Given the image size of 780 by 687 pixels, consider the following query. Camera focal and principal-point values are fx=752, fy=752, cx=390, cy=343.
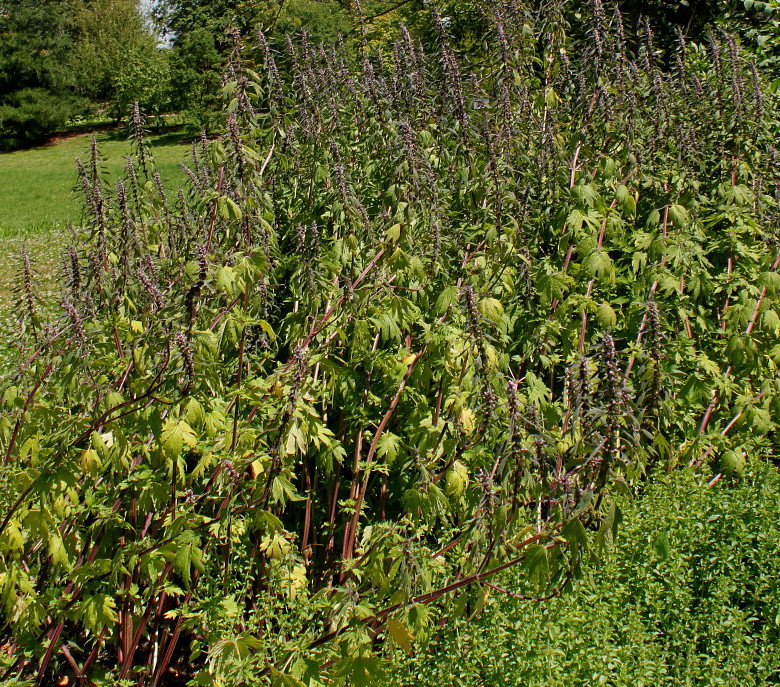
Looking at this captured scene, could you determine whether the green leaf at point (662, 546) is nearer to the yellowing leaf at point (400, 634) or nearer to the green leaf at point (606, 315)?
the green leaf at point (606, 315)

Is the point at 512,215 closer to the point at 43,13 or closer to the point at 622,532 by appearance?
the point at 622,532

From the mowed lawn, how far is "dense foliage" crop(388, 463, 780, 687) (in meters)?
2.13

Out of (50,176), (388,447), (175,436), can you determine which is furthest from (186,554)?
(50,176)

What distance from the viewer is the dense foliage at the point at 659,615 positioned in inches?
99.5

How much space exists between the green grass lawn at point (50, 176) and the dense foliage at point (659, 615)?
9.47 feet

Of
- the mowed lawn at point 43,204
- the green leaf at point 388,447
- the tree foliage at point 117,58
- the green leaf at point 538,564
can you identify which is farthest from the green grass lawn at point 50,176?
the green leaf at point 538,564

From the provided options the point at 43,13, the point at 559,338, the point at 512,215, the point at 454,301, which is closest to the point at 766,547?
the point at 559,338

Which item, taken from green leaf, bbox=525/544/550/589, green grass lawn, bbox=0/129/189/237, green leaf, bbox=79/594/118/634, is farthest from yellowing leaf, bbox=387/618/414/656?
green grass lawn, bbox=0/129/189/237

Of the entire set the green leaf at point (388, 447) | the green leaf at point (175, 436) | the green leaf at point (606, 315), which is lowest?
the green leaf at point (388, 447)

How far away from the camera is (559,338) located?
389cm

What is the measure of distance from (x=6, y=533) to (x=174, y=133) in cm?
3189

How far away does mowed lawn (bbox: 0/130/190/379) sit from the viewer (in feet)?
15.1

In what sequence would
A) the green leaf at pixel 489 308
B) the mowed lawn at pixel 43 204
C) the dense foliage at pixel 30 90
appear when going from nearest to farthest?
the green leaf at pixel 489 308, the mowed lawn at pixel 43 204, the dense foliage at pixel 30 90

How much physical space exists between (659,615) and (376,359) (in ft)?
4.88
